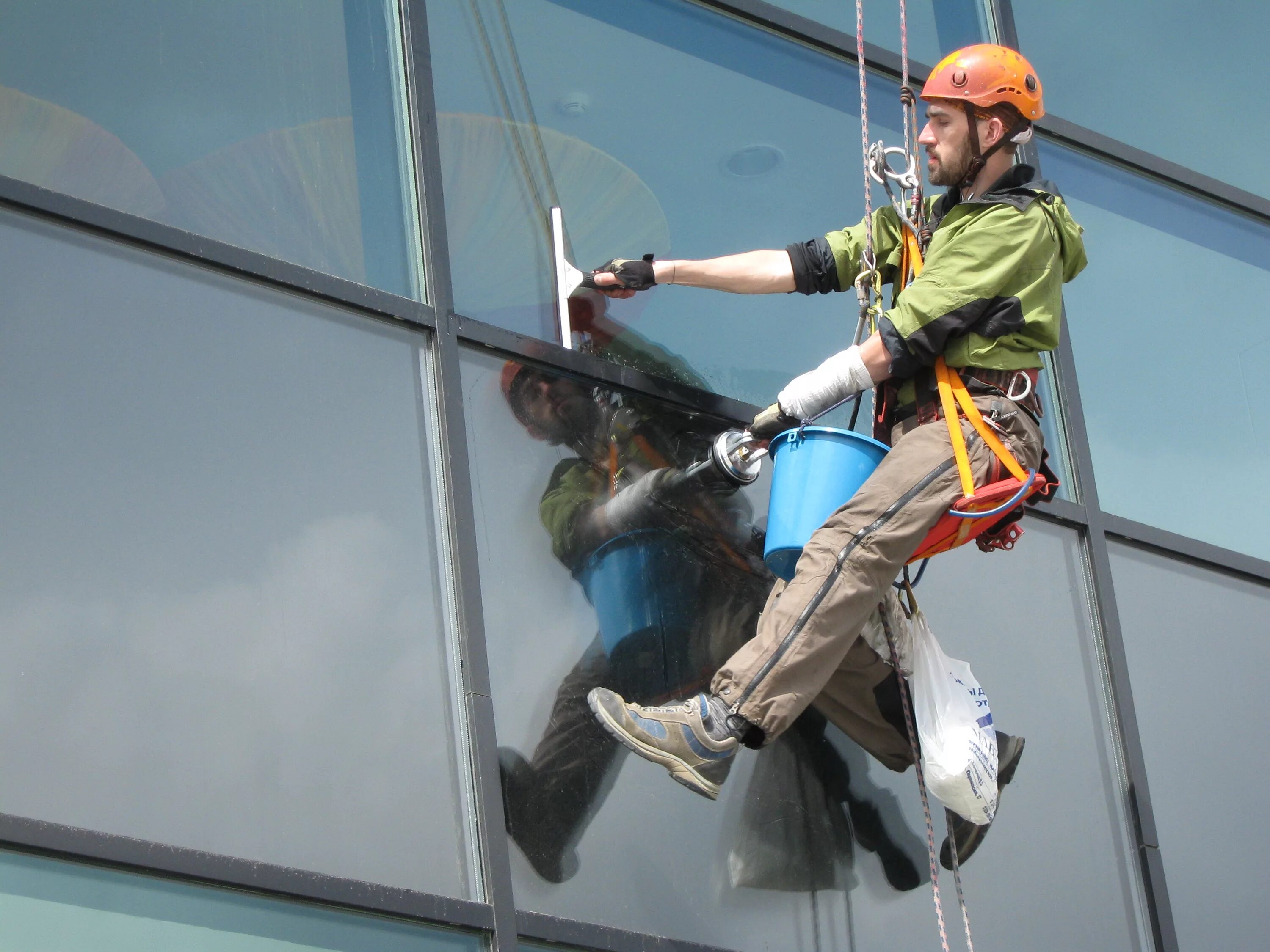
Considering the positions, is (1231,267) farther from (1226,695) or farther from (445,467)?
(445,467)

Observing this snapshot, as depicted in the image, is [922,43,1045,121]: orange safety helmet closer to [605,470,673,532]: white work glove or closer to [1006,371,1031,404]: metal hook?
[1006,371,1031,404]: metal hook

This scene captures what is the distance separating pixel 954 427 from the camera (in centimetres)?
464

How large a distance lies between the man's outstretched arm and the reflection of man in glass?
8.7 inches

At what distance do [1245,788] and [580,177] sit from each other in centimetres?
283

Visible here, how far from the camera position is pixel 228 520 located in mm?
4363

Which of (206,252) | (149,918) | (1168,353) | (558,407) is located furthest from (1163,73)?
(149,918)

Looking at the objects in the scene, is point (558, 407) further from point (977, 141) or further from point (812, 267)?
point (977, 141)

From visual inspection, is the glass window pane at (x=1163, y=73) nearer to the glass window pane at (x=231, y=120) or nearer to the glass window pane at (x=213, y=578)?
the glass window pane at (x=231, y=120)

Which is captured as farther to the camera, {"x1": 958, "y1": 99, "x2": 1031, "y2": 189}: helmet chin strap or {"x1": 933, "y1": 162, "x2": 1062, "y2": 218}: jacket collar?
{"x1": 958, "y1": 99, "x2": 1031, "y2": 189}: helmet chin strap

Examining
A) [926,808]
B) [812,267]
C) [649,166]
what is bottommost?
[926,808]

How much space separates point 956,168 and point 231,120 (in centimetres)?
195

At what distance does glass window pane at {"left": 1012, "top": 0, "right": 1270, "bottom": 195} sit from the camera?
7.12 m

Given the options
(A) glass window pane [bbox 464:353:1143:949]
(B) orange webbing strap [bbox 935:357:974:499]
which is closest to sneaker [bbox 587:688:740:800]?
(A) glass window pane [bbox 464:353:1143:949]

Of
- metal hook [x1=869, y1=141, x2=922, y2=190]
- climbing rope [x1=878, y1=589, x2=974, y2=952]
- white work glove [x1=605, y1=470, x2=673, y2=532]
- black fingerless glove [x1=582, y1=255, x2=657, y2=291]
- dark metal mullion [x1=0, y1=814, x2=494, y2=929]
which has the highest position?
metal hook [x1=869, y1=141, x2=922, y2=190]
